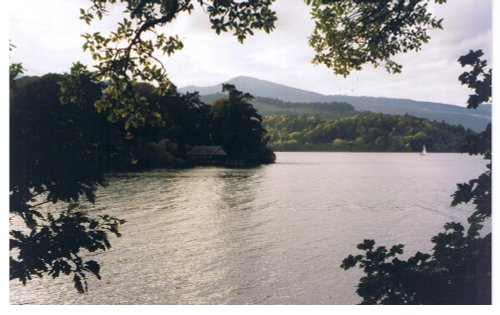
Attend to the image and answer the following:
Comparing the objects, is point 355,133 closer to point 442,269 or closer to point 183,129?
point 183,129

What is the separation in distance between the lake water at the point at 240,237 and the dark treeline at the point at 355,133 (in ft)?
3.10

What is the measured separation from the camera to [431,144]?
8.80 metres

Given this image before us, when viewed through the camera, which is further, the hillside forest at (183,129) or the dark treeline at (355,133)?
the dark treeline at (355,133)

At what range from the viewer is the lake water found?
7.51 m

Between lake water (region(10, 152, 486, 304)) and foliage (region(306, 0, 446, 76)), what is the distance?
172 centimetres

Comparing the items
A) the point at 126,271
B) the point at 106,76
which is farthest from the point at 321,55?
the point at 126,271

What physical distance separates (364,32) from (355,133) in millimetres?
4544

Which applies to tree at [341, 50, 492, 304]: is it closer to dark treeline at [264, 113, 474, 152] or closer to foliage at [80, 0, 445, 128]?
foliage at [80, 0, 445, 128]

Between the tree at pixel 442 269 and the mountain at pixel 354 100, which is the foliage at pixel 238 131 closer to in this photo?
the mountain at pixel 354 100

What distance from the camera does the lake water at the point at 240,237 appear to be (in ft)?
24.6

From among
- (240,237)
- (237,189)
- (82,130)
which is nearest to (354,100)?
(82,130)

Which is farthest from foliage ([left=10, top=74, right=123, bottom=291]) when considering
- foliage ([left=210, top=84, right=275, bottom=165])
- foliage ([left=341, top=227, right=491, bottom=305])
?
foliage ([left=210, top=84, right=275, bottom=165])

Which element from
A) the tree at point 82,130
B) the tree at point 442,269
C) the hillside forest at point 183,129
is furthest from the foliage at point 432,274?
the tree at point 82,130
